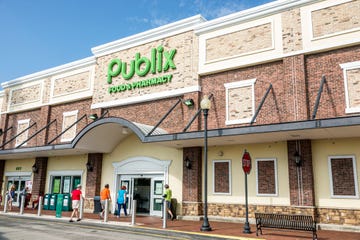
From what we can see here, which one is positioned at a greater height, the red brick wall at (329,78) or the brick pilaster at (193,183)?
the red brick wall at (329,78)

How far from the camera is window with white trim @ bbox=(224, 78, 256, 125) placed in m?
15.6

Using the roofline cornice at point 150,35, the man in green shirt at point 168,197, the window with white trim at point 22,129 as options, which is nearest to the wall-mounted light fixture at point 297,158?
the man in green shirt at point 168,197

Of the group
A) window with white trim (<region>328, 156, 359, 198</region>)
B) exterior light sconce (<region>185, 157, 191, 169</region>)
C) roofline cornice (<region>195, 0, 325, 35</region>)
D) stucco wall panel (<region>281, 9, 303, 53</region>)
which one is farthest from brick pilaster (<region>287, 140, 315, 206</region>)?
roofline cornice (<region>195, 0, 325, 35</region>)

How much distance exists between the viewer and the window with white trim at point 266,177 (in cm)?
1452

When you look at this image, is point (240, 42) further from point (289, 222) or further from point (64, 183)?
point (64, 183)

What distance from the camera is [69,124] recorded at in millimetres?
22344

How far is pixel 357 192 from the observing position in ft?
41.7

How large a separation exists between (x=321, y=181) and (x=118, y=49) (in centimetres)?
1379

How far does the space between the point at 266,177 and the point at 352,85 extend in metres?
5.20

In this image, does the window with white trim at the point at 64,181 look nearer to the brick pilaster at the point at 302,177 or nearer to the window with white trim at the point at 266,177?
the window with white trim at the point at 266,177

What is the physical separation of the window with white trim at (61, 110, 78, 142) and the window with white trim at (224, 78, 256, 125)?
35.7ft

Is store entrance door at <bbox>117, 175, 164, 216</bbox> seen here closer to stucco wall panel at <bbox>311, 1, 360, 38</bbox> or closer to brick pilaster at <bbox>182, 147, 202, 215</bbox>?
brick pilaster at <bbox>182, 147, 202, 215</bbox>

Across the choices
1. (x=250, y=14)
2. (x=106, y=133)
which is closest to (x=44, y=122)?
(x=106, y=133)

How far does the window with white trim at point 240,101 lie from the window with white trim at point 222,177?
200cm
